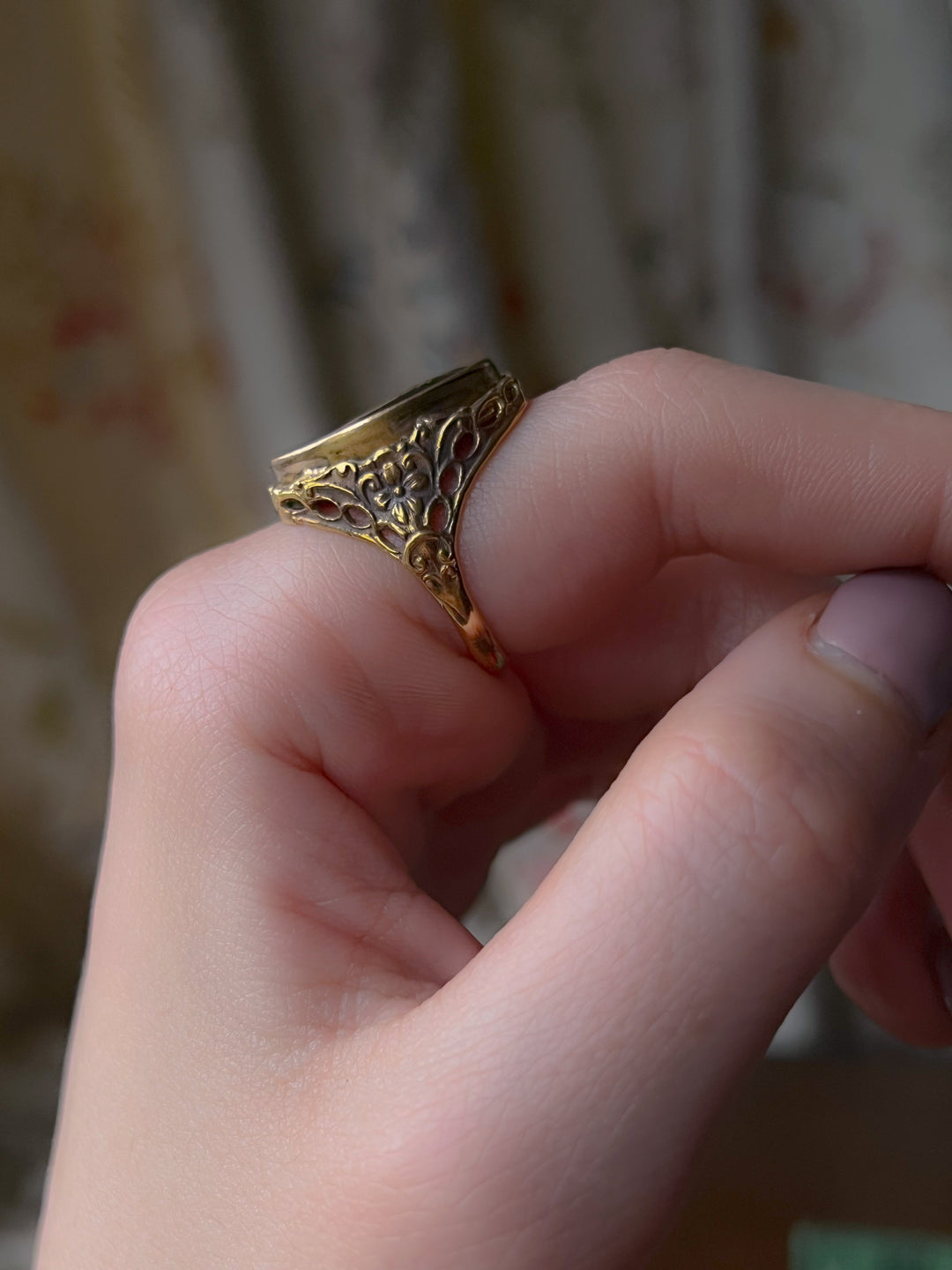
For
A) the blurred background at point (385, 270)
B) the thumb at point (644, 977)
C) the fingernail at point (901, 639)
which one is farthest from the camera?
the blurred background at point (385, 270)

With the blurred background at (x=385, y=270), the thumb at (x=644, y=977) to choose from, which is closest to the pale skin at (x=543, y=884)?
the thumb at (x=644, y=977)

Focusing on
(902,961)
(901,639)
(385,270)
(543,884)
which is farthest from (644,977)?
(385,270)

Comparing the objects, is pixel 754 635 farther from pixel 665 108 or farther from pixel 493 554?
pixel 665 108

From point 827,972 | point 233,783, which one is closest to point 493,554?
point 233,783

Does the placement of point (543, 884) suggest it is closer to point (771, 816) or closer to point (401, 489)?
point (771, 816)

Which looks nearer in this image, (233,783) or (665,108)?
(233,783)

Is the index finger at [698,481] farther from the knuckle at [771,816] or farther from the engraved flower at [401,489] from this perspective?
the knuckle at [771,816]
